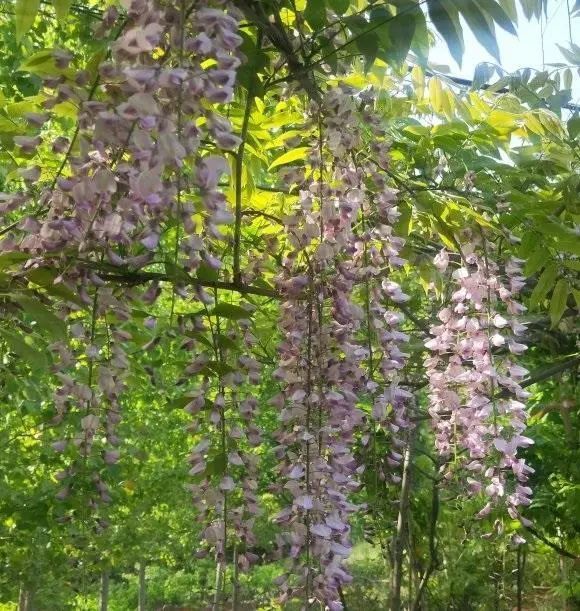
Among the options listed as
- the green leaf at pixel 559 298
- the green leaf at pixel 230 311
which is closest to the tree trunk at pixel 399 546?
the green leaf at pixel 559 298

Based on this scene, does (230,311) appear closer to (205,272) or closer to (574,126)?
(205,272)

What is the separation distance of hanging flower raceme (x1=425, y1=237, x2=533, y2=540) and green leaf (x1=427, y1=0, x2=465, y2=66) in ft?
2.44

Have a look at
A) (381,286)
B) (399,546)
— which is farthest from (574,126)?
(399,546)

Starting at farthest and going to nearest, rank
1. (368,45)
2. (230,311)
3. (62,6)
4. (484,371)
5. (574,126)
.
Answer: (484,371) < (574,126) < (230,311) < (368,45) < (62,6)

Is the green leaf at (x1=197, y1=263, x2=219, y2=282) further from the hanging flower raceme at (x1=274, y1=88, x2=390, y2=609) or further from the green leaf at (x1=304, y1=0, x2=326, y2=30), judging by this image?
the green leaf at (x1=304, y1=0, x2=326, y2=30)

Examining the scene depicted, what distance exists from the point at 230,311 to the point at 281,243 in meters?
0.43

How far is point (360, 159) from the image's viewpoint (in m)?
1.37

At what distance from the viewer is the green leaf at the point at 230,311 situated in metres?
1.05

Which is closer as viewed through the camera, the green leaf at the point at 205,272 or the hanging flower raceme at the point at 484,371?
the green leaf at the point at 205,272

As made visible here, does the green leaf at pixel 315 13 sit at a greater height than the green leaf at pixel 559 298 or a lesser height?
greater

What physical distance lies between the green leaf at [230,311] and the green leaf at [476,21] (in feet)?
1.44

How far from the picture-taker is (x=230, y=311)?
1.06 m

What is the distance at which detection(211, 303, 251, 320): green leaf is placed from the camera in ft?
3.44

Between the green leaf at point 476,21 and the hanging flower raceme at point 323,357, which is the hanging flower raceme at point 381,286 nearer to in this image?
the hanging flower raceme at point 323,357
